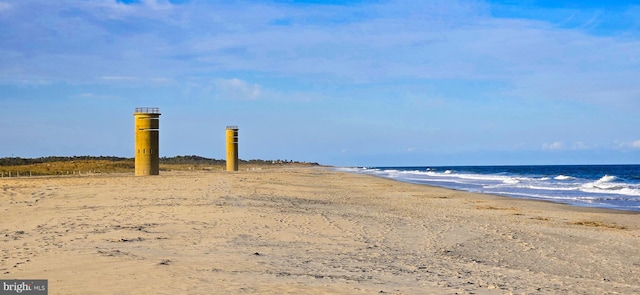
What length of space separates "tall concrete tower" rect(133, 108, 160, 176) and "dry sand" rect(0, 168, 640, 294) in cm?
2402

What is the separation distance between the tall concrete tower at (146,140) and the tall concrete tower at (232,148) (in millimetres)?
21718

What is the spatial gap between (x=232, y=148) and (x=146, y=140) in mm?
23241

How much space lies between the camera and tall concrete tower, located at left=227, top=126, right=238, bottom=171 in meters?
64.8

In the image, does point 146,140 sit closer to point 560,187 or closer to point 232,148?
point 232,148

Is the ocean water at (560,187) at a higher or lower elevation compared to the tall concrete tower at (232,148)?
lower

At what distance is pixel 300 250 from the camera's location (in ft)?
33.9

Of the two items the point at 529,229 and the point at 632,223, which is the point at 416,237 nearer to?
the point at 529,229

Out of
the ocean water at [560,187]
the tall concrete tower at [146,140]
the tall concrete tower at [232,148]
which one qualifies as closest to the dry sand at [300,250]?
the ocean water at [560,187]

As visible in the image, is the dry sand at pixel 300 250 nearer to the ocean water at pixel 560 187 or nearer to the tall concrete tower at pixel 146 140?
the ocean water at pixel 560 187

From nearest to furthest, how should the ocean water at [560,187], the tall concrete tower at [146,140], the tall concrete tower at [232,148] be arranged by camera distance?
the ocean water at [560,187] < the tall concrete tower at [146,140] < the tall concrete tower at [232,148]

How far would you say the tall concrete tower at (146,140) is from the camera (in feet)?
140

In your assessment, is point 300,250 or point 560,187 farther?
point 560,187

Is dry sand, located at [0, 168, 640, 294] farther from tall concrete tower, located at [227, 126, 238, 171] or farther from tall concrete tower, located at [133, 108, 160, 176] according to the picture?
tall concrete tower, located at [227, 126, 238, 171]

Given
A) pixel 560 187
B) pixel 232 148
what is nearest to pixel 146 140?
pixel 232 148
